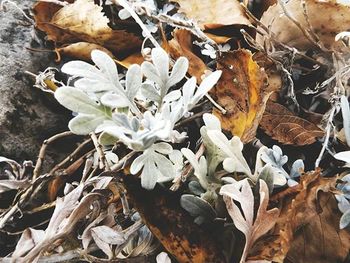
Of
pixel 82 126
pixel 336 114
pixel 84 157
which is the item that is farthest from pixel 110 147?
pixel 336 114

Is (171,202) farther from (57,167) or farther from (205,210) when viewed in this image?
(57,167)

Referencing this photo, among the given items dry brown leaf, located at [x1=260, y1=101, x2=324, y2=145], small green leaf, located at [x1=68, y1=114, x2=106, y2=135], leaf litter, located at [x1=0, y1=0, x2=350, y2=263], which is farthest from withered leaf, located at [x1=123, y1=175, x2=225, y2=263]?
dry brown leaf, located at [x1=260, y1=101, x2=324, y2=145]

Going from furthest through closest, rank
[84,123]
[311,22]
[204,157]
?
[311,22] → [204,157] → [84,123]

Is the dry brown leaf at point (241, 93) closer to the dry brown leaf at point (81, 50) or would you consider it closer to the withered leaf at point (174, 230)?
the withered leaf at point (174, 230)

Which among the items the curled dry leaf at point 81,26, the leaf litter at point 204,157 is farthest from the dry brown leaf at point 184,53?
the curled dry leaf at point 81,26

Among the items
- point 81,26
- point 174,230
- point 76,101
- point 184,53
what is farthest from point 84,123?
point 81,26

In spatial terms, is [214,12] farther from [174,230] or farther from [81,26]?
[174,230]

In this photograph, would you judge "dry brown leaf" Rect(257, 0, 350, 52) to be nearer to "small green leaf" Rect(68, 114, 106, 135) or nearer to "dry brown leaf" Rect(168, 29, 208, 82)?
"dry brown leaf" Rect(168, 29, 208, 82)
